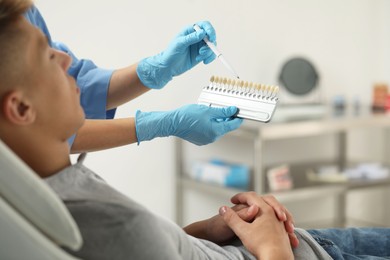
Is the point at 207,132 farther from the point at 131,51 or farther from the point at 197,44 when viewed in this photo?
the point at 131,51

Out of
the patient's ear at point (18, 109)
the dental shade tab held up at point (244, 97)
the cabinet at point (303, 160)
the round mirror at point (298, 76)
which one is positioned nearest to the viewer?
the patient's ear at point (18, 109)

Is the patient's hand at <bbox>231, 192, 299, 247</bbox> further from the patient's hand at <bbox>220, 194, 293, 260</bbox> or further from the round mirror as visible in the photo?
the round mirror

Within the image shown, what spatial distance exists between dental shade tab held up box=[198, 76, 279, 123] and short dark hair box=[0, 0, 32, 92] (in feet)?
2.03

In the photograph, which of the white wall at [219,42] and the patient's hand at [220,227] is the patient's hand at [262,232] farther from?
the white wall at [219,42]

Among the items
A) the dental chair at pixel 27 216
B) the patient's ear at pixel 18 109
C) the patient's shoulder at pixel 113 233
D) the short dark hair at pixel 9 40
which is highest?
the short dark hair at pixel 9 40

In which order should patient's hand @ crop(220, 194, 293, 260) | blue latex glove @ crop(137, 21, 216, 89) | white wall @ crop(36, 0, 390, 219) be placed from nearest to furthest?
patient's hand @ crop(220, 194, 293, 260)
blue latex glove @ crop(137, 21, 216, 89)
white wall @ crop(36, 0, 390, 219)

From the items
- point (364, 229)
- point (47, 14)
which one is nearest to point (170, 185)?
point (47, 14)

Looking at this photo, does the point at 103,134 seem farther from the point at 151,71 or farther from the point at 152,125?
the point at 151,71

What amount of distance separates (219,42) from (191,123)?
1.49 m

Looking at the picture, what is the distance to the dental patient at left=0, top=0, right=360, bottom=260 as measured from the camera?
0.92m

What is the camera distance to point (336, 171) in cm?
309

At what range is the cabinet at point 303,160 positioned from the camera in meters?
2.75

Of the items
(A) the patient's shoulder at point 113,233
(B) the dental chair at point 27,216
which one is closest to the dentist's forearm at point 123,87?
(A) the patient's shoulder at point 113,233

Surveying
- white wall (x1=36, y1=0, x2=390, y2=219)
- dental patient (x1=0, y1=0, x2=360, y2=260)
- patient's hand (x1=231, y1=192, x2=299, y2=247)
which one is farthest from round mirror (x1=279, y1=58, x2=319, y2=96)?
dental patient (x1=0, y1=0, x2=360, y2=260)
